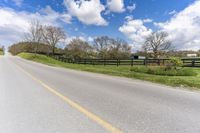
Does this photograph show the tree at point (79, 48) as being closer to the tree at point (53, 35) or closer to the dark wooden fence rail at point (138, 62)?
the tree at point (53, 35)

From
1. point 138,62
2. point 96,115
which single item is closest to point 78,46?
point 138,62

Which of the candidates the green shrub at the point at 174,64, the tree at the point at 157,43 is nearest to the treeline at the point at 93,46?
the tree at the point at 157,43

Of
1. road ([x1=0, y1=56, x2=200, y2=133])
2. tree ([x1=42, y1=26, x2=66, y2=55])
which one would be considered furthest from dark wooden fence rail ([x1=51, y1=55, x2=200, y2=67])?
tree ([x1=42, y1=26, x2=66, y2=55])

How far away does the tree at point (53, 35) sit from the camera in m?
71.7

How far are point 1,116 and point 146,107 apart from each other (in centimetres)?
374

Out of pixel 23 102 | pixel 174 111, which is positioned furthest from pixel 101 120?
pixel 23 102

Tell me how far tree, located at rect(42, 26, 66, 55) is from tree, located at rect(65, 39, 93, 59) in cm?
567

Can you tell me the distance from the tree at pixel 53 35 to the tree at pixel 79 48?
567 cm

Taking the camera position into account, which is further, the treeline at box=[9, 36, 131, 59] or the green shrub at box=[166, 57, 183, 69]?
the treeline at box=[9, 36, 131, 59]

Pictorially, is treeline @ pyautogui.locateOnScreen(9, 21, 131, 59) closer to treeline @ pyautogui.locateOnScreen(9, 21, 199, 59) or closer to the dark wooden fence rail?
treeline @ pyautogui.locateOnScreen(9, 21, 199, 59)

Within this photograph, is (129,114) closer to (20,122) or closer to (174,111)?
(174,111)

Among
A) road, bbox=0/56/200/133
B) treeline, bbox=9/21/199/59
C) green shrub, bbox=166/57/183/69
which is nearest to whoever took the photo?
road, bbox=0/56/200/133

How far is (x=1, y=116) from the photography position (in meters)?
4.75

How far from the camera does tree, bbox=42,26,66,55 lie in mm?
71688
